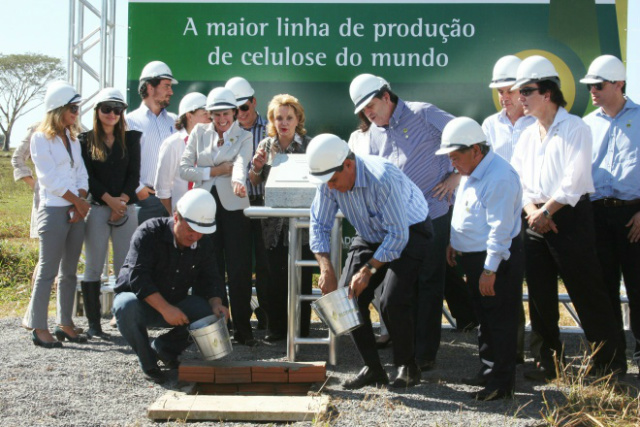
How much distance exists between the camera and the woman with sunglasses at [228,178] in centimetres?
615

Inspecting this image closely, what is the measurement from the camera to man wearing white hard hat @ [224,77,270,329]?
6.43 metres

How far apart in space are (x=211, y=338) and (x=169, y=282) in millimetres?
479

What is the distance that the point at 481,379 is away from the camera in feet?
16.5

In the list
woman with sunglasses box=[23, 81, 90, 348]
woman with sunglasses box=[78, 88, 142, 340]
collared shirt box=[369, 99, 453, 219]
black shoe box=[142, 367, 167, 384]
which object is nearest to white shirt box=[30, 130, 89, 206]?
woman with sunglasses box=[23, 81, 90, 348]

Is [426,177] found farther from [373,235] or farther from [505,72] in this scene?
[505,72]

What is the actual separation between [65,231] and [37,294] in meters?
0.50

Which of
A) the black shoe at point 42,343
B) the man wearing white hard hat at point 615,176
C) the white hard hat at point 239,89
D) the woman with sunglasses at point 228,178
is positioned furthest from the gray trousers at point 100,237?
the man wearing white hard hat at point 615,176

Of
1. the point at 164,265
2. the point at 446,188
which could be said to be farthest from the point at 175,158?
the point at 446,188

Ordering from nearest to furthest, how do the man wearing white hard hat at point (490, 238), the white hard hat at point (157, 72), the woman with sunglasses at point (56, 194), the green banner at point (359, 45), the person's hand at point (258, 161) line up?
the man wearing white hard hat at point (490, 238)
the woman with sunglasses at point (56, 194)
the person's hand at point (258, 161)
the white hard hat at point (157, 72)
the green banner at point (359, 45)

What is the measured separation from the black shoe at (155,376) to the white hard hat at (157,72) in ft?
9.10

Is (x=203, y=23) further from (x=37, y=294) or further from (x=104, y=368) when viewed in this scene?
(x=104, y=368)

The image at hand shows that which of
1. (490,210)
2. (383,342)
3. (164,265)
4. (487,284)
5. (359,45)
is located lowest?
(383,342)

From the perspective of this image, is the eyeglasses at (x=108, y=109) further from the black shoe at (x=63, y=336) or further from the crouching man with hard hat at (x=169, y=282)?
the black shoe at (x=63, y=336)

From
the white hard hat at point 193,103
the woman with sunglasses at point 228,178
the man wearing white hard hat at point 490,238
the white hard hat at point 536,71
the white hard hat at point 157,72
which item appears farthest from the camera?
the white hard hat at point 157,72
